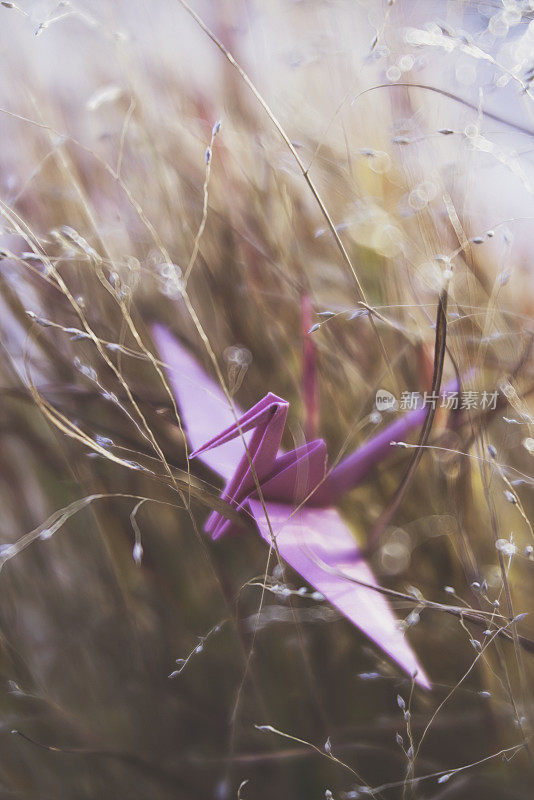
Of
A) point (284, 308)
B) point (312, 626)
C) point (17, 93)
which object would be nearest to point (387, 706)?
point (312, 626)

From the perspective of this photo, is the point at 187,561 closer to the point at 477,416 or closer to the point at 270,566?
the point at 270,566

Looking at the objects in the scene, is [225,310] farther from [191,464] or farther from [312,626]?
[312,626]

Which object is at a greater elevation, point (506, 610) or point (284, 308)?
point (284, 308)

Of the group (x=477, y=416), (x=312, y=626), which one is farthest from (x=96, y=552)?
(x=477, y=416)

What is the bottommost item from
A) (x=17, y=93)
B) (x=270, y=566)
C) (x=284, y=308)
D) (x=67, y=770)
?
(x=67, y=770)
